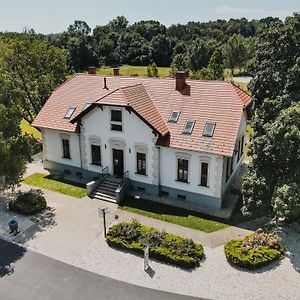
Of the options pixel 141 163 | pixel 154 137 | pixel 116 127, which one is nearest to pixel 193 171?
pixel 154 137

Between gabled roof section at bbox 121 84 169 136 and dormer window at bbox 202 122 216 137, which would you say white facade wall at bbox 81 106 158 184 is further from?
dormer window at bbox 202 122 216 137

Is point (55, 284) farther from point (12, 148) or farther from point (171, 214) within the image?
point (12, 148)

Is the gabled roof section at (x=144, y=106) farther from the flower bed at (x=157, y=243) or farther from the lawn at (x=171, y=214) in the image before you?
the flower bed at (x=157, y=243)

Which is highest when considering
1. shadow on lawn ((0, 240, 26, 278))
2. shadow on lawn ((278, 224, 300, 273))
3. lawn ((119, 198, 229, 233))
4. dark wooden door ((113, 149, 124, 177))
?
dark wooden door ((113, 149, 124, 177))

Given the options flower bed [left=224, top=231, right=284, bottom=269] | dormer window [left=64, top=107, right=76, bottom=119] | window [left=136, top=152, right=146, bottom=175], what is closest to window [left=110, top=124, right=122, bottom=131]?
window [left=136, top=152, right=146, bottom=175]

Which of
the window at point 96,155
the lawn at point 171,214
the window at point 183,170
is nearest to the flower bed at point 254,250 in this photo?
the lawn at point 171,214

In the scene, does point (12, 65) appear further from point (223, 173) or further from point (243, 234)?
point (243, 234)
